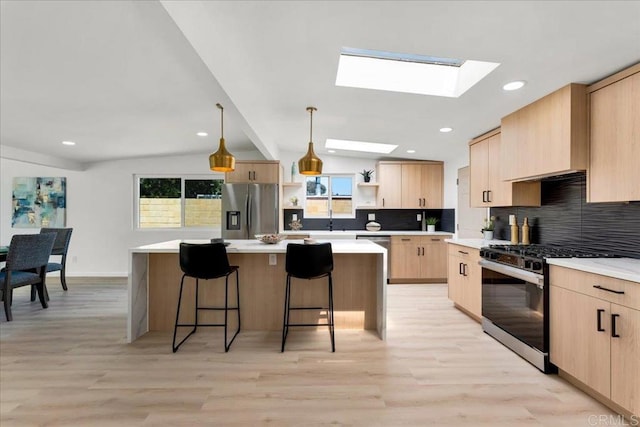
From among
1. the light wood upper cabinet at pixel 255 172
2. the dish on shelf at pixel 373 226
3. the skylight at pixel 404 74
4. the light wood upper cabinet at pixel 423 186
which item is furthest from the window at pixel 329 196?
the skylight at pixel 404 74

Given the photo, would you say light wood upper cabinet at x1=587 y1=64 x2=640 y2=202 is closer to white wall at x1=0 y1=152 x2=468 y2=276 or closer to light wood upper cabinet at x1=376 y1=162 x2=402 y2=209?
light wood upper cabinet at x1=376 y1=162 x2=402 y2=209

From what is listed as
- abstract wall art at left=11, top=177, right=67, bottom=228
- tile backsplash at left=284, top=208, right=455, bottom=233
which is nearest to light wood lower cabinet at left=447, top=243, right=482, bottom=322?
tile backsplash at left=284, top=208, right=455, bottom=233

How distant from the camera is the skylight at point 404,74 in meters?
2.75

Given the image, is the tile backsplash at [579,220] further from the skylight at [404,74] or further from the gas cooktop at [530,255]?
the skylight at [404,74]

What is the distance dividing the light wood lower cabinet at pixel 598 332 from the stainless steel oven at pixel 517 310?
0.07 m

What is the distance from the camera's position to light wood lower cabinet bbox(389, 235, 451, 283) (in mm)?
5379

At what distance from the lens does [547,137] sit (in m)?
2.68

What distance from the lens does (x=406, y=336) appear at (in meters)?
3.10

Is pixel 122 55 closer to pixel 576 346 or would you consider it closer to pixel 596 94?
pixel 596 94

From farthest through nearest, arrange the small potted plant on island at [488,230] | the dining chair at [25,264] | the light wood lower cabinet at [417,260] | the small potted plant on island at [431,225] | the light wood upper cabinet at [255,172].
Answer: the small potted plant on island at [431,225] < the light wood upper cabinet at [255,172] < the light wood lower cabinet at [417,260] < the small potted plant on island at [488,230] < the dining chair at [25,264]

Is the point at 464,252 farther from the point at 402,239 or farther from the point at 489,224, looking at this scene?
the point at 402,239

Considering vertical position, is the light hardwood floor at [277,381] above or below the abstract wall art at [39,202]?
below

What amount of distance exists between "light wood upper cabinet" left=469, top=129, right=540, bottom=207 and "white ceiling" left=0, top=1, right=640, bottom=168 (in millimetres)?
234

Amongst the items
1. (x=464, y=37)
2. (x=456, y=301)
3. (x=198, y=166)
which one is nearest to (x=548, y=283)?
(x=456, y=301)
